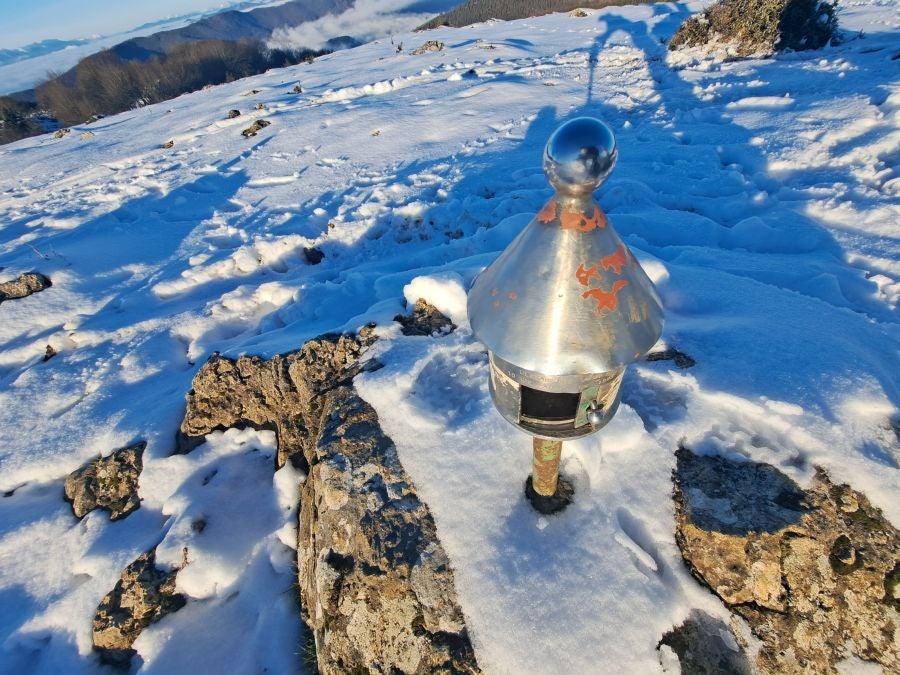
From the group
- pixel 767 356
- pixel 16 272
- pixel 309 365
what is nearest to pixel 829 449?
pixel 767 356

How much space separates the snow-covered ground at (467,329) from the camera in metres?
2.45

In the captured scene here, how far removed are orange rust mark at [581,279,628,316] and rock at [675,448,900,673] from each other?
1.65 metres

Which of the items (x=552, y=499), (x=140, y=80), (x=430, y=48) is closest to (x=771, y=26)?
(x=430, y=48)

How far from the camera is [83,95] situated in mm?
53844

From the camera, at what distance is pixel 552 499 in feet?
8.45

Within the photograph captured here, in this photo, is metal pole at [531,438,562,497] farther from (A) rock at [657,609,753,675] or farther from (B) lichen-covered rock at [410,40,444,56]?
(B) lichen-covered rock at [410,40,444,56]

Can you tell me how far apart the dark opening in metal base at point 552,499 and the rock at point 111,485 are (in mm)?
3503

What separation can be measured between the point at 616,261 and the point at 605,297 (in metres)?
0.13

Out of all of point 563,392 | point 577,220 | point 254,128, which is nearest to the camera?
point 577,220

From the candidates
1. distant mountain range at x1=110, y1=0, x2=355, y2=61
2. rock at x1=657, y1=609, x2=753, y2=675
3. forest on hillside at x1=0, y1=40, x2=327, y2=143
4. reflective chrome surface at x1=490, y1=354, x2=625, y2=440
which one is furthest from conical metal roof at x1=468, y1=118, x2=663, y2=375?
distant mountain range at x1=110, y1=0, x2=355, y2=61

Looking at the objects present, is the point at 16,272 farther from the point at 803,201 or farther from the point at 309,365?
the point at 803,201

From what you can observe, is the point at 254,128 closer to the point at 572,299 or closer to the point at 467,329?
the point at 467,329

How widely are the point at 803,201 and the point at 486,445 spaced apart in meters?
5.58

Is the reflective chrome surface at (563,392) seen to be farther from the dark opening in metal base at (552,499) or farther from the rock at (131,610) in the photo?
the rock at (131,610)
